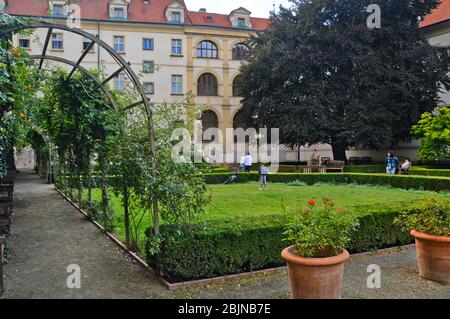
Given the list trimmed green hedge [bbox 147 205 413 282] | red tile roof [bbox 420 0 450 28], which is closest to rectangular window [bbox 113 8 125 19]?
red tile roof [bbox 420 0 450 28]

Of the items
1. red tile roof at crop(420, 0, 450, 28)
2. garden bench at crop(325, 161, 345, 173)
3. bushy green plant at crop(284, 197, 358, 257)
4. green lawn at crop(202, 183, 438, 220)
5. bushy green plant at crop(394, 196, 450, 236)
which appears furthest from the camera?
red tile roof at crop(420, 0, 450, 28)

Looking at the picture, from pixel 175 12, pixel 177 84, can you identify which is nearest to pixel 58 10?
pixel 175 12

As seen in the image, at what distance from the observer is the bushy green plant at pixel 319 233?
5.06 m

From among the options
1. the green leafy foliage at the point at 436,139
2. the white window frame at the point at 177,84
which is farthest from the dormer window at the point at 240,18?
the green leafy foliage at the point at 436,139

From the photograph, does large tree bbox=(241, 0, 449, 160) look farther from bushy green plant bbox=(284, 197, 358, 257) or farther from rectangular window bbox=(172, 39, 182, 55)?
bushy green plant bbox=(284, 197, 358, 257)

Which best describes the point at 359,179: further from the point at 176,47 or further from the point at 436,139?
the point at 176,47

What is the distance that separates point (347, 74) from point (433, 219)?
23.2 metres

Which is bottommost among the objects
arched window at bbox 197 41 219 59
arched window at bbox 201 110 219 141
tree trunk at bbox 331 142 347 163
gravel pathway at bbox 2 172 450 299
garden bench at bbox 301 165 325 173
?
gravel pathway at bbox 2 172 450 299

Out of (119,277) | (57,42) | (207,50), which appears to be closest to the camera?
(119,277)

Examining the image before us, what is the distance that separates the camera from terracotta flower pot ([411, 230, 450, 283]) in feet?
19.5

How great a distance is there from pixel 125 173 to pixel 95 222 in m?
4.39

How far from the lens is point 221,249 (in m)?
6.11

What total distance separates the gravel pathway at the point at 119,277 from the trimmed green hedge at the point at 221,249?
21 cm

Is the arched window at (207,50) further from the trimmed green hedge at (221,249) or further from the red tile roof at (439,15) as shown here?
the trimmed green hedge at (221,249)
